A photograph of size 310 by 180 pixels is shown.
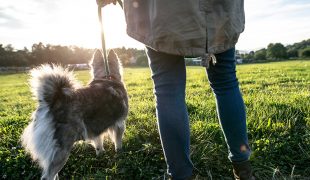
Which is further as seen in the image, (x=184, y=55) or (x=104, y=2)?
(x=104, y=2)

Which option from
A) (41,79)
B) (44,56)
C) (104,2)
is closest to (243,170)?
(104,2)

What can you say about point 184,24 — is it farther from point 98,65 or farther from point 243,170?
point 98,65

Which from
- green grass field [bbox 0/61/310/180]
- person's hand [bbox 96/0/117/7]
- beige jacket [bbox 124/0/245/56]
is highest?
person's hand [bbox 96/0/117/7]

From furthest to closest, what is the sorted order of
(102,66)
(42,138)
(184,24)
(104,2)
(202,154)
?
(102,66)
(202,154)
(42,138)
(104,2)
(184,24)

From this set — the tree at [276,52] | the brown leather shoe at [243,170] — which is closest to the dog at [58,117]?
the brown leather shoe at [243,170]

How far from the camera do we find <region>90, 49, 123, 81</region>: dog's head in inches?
178

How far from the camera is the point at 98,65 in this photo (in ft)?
14.9

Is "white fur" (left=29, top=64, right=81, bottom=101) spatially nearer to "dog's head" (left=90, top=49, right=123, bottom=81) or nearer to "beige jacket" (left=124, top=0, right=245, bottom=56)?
"beige jacket" (left=124, top=0, right=245, bottom=56)

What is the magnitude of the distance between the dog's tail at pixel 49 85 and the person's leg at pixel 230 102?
4.34 ft

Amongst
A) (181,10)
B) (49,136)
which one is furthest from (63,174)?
(181,10)

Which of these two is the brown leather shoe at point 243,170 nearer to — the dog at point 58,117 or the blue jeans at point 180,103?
the blue jeans at point 180,103

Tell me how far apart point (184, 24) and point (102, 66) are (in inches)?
106

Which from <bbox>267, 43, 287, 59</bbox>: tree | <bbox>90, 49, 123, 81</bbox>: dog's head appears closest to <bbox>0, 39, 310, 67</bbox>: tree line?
<bbox>267, 43, 287, 59</bbox>: tree

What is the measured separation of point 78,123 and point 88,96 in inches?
11.7
